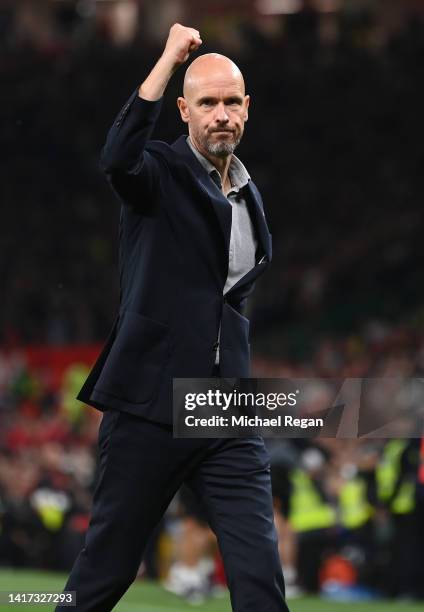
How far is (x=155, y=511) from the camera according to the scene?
4586 mm

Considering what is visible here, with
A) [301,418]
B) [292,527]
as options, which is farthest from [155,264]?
[292,527]

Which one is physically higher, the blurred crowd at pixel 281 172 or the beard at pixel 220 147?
the blurred crowd at pixel 281 172

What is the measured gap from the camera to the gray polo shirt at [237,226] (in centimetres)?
471

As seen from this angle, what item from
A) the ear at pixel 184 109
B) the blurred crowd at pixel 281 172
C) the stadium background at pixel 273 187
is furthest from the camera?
the blurred crowd at pixel 281 172

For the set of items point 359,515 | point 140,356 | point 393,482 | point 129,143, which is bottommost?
point 359,515

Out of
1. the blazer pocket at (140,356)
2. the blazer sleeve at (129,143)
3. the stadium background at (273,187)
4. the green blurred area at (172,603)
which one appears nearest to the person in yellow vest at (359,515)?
the green blurred area at (172,603)

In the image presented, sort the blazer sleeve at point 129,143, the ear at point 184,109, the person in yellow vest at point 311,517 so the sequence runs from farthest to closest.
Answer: the person in yellow vest at point 311,517 → the ear at point 184,109 → the blazer sleeve at point 129,143

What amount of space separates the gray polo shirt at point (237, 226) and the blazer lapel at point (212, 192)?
0.10 feet

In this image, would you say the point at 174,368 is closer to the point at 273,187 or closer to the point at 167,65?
the point at 167,65

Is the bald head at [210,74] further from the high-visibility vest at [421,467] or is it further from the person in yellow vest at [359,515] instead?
the person in yellow vest at [359,515]

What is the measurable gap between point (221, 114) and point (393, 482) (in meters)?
7.52

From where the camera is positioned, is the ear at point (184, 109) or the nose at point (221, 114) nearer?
the nose at point (221, 114)

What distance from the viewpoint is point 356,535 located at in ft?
40.0

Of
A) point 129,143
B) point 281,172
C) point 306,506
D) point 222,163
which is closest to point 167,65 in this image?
point 129,143
